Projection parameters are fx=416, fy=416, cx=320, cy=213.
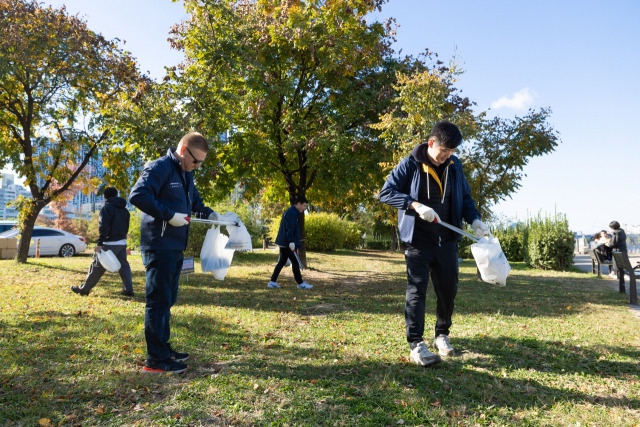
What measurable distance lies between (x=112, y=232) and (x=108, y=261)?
2.34ft

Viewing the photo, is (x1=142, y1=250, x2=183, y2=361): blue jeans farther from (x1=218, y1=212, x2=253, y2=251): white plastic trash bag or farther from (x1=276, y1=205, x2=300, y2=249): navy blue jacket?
(x1=276, y1=205, x2=300, y2=249): navy blue jacket

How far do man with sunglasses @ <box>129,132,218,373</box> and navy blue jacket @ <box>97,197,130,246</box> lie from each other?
12.4 ft

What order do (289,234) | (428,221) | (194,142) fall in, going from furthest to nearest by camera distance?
(289,234) < (428,221) < (194,142)

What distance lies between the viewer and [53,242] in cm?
1895

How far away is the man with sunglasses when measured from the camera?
3.41 m

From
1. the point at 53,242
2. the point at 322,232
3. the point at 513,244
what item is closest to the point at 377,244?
the point at 322,232

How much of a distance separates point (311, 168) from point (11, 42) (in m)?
7.70

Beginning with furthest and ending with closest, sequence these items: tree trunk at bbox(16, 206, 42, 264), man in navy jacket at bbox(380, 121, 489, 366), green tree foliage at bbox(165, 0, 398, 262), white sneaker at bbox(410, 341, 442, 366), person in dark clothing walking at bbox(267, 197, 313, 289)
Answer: tree trunk at bbox(16, 206, 42, 264)
green tree foliage at bbox(165, 0, 398, 262)
person in dark clothing walking at bbox(267, 197, 313, 289)
man in navy jacket at bbox(380, 121, 489, 366)
white sneaker at bbox(410, 341, 442, 366)

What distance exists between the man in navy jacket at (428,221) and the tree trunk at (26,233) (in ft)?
40.1

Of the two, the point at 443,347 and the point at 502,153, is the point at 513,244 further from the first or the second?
the point at 443,347

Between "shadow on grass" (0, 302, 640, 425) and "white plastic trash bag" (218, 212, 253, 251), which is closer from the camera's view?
"shadow on grass" (0, 302, 640, 425)

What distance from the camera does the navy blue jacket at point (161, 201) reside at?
3291 millimetres

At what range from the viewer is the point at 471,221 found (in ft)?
13.2

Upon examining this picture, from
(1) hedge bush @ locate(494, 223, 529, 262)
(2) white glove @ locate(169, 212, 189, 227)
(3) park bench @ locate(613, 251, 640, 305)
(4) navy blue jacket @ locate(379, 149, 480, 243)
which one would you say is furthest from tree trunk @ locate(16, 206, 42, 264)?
(1) hedge bush @ locate(494, 223, 529, 262)
